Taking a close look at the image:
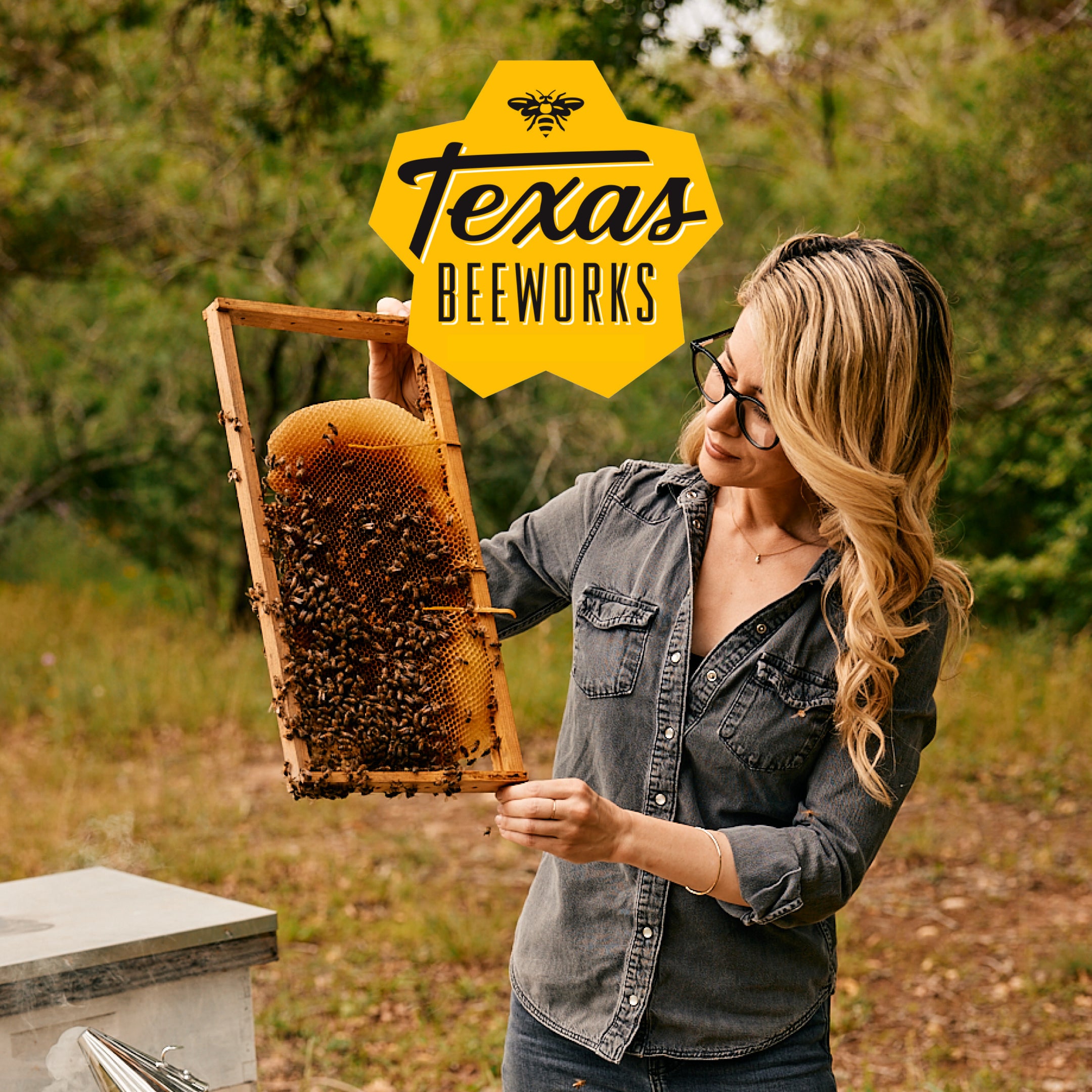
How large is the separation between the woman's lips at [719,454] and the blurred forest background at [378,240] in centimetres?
252

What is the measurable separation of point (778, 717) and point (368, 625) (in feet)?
2.21

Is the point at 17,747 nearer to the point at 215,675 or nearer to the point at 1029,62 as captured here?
the point at 215,675

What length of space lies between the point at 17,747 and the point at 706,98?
27.3 ft

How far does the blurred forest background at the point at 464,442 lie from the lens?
4387 mm

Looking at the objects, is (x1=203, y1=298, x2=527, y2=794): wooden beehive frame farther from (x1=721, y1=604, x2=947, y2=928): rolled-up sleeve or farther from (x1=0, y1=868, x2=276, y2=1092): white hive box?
(x1=0, y1=868, x2=276, y2=1092): white hive box

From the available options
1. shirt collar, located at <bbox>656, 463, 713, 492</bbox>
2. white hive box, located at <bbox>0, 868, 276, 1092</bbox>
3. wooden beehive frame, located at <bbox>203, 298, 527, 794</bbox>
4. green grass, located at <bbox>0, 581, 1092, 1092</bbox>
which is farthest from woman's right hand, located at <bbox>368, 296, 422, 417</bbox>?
green grass, located at <bbox>0, 581, 1092, 1092</bbox>

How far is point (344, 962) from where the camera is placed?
4.67 meters

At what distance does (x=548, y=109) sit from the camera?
1713 millimetres

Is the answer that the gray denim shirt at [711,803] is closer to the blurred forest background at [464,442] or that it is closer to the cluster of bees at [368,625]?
the cluster of bees at [368,625]

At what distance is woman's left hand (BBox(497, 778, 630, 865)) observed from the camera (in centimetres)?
162

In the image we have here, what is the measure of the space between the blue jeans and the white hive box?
23.5 inches

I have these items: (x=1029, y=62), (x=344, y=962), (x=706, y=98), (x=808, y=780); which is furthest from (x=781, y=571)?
(x=706, y=98)

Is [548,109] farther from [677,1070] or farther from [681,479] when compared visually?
[677,1070]

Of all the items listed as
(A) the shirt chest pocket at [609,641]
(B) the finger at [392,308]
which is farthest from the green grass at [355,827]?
(B) the finger at [392,308]
